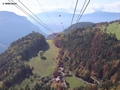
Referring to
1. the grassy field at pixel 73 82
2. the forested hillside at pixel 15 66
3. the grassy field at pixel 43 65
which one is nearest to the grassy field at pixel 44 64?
the grassy field at pixel 43 65

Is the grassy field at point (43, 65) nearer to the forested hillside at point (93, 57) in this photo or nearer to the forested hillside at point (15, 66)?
the forested hillside at point (15, 66)

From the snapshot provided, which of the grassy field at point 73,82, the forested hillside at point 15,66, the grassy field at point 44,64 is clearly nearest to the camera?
the grassy field at point 73,82

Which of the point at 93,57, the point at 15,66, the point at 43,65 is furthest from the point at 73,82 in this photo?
the point at 15,66

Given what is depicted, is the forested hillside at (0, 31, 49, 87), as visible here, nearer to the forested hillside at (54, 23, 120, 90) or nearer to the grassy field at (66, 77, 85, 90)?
the forested hillside at (54, 23, 120, 90)

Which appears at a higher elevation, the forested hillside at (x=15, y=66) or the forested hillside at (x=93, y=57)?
the forested hillside at (x=93, y=57)

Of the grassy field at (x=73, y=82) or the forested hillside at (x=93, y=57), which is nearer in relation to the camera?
the grassy field at (x=73, y=82)

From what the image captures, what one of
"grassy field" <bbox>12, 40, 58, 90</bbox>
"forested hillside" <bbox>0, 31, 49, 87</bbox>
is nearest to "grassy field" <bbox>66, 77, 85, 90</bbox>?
"grassy field" <bbox>12, 40, 58, 90</bbox>

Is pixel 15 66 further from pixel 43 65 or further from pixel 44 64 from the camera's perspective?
pixel 44 64

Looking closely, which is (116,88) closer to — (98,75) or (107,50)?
(98,75)

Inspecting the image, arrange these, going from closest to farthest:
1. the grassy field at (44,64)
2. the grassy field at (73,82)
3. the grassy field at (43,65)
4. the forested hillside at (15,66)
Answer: the grassy field at (73,82) → the forested hillside at (15,66) → the grassy field at (43,65) → the grassy field at (44,64)
